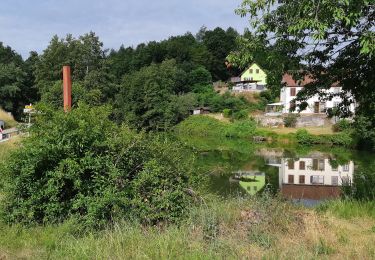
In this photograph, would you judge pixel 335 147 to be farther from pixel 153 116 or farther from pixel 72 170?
pixel 72 170

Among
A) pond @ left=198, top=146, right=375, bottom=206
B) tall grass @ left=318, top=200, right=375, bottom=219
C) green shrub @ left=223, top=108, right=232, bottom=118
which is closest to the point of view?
tall grass @ left=318, top=200, right=375, bottom=219

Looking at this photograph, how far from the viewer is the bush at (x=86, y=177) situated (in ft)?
22.1

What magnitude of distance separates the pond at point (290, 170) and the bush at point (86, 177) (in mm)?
6376

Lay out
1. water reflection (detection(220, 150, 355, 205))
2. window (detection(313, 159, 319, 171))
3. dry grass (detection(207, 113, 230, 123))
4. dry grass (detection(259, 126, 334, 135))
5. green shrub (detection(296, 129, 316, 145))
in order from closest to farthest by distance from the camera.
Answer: water reflection (detection(220, 150, 355, 205)) → window (detection(313, 159, 319, 171)) → green shrub (detection(296, 129, 316, 145)) → dry grass (detection(259, 126, 334, 135)) → dry grass (detection(207, 113, 230, 123))

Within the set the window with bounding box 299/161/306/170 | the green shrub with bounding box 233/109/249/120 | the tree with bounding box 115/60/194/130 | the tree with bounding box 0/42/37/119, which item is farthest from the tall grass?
the green shrub with bounding box 233/109/249/120

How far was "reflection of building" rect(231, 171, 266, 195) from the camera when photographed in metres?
20.8

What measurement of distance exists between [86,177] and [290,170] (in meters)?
25.6

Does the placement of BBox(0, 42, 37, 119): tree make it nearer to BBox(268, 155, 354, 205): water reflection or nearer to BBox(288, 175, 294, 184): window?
BBox(268, 155, 354, 205): water reflection

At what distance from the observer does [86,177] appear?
7.24 m

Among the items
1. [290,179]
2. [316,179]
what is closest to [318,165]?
[316,179]

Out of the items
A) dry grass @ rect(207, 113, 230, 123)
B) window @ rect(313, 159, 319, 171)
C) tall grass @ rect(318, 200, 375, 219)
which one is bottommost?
window @ rect(313, 159, 319, 171)

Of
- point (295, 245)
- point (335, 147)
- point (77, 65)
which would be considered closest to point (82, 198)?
point (295, 245)

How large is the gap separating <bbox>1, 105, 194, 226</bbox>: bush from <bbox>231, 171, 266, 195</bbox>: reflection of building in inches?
482

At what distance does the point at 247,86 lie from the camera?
92.0 meters
